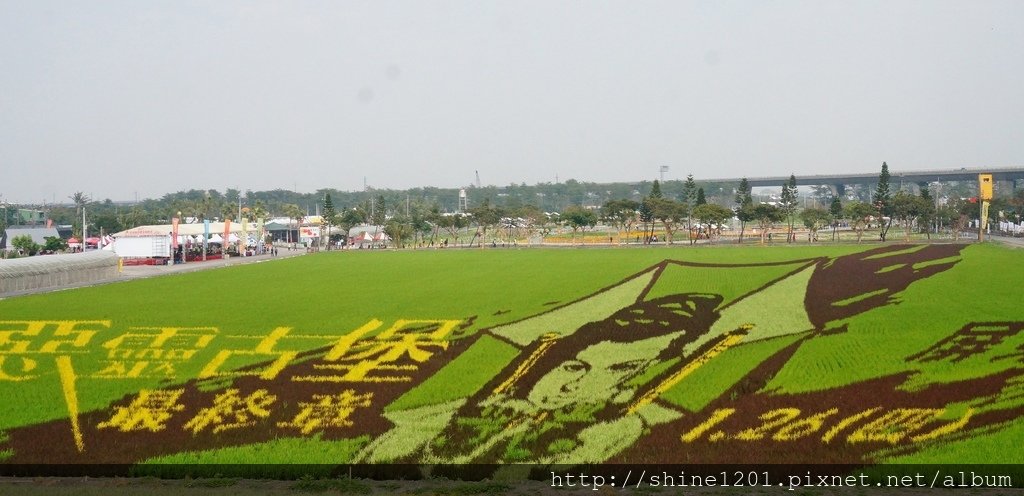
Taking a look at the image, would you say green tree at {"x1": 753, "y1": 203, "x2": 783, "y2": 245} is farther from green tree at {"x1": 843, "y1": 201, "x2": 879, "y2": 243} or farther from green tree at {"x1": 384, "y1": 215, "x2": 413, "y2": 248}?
green tree at {"x1": 384, "y1": 215, "x2": 413, "y2": 248}

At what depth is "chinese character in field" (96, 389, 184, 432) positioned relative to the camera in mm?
14852

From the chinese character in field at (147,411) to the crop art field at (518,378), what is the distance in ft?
0.20

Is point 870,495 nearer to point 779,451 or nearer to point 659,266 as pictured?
point 779,451

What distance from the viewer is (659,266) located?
1810 inches

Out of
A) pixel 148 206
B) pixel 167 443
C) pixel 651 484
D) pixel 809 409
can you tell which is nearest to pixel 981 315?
pixel 809 409

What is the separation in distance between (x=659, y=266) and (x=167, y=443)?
1360 inches

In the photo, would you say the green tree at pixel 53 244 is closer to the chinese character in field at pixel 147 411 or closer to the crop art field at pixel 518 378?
the crop art field at pixel 518 378

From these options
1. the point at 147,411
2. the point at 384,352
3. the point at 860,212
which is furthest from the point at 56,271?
the point at 860,212

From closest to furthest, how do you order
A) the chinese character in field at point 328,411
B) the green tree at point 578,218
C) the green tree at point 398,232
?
the chinese character in field at point 328,411
the green tree at point 398,232
the green tree at point 578,218

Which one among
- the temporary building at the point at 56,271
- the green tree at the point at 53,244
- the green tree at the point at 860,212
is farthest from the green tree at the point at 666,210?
the temporary building at the point at 56,271

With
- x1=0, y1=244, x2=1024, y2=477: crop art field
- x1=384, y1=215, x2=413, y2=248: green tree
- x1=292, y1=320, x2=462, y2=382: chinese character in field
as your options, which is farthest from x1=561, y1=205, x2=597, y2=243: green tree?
x1=292, y1=320, x2=462, y2=382: chinese character in field

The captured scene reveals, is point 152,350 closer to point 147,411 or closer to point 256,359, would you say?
point 256,359

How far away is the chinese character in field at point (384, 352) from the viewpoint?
60.0ft

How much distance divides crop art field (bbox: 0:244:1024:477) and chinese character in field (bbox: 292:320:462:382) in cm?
10
